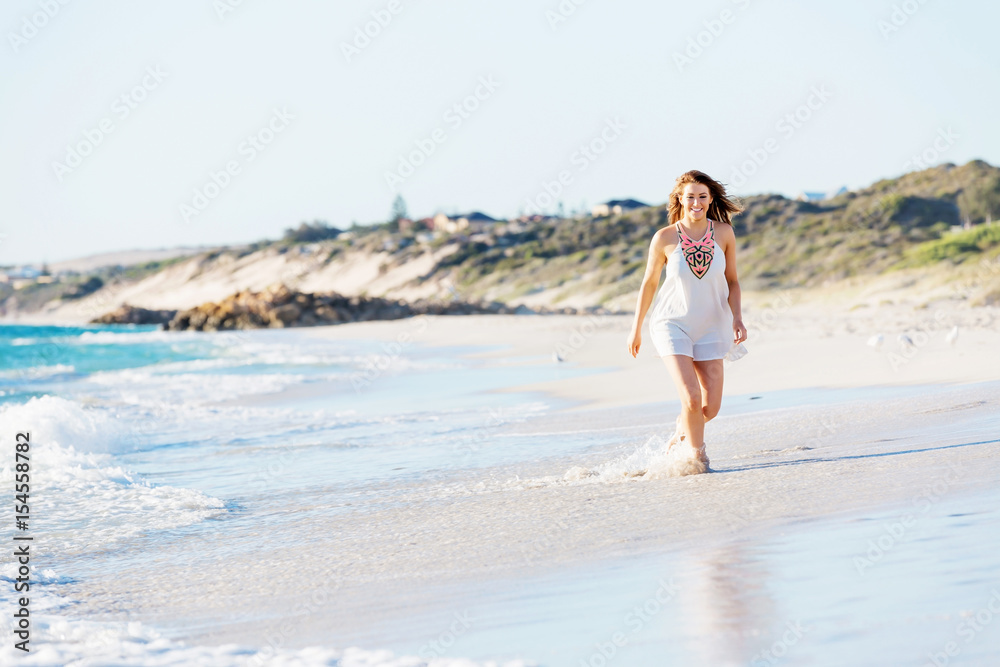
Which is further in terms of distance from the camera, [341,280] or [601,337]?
[341,280]

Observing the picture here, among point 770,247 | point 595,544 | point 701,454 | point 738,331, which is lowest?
point 595,544

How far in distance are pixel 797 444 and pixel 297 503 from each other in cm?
304

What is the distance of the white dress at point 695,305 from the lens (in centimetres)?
481

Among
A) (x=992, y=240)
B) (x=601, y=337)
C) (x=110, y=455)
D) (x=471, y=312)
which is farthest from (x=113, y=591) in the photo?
(x=471, y=312)

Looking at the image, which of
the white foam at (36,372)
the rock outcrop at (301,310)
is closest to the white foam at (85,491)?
the white foam at (36,372)

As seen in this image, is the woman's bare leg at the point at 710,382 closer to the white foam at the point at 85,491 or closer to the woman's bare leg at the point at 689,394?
the woman's bare leg at the point at 689,394

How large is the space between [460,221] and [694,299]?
126 m

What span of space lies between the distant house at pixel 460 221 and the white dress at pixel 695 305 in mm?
118868

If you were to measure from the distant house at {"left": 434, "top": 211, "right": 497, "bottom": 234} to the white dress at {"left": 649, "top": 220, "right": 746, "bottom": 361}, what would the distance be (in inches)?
4680

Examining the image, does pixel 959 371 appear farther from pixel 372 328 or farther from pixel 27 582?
pixel 372 328

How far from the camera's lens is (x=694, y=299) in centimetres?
481

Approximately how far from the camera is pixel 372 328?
41.8 m

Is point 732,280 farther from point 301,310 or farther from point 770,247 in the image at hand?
point 301,310

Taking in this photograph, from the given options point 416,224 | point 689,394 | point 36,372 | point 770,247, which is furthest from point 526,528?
point 416,224
